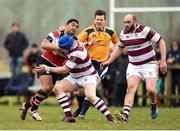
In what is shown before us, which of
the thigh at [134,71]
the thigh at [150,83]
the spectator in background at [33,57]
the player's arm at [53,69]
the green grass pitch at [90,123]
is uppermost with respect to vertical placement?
the player's arm at [53,69]

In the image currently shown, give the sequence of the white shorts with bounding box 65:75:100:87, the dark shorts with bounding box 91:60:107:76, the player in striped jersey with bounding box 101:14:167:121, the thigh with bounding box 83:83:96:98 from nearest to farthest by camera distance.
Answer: the thigh with bounding box 83:83:96:98 → the white shorts with bounding box 65:75:100:87 → the player in striped jersey with bounding box 101:14:167:121 → the dark shorts with bounding box 91:60:107:76

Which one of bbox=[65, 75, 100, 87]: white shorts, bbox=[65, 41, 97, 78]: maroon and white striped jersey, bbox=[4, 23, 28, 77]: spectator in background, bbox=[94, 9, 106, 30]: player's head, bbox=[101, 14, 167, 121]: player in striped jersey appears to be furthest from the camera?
bbox=[4, 23, 28, 77]: spectator in background

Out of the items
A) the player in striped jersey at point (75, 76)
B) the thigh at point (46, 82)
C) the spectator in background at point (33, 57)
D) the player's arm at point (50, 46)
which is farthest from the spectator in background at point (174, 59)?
the player in striped jersey at point (75, 76)

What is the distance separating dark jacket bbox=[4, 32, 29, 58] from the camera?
27875 mm

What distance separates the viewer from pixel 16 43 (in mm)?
27875

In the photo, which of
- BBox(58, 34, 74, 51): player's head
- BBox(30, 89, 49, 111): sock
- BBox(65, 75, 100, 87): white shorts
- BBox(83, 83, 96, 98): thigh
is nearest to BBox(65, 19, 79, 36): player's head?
BBox(58, 34, 74, 51): player's head

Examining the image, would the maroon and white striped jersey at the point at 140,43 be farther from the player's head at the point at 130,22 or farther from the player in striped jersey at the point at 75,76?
the player in striped jersey at the point at 75,76

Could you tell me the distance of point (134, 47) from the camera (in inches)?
660

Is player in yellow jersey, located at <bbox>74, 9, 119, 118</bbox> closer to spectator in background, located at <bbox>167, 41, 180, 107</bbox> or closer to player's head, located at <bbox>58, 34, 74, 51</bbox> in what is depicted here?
player's head, located at <bbox>58, 34, 74, 51</bbox>

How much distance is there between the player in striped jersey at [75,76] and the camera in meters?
15.5

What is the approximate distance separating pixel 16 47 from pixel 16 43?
131 mm

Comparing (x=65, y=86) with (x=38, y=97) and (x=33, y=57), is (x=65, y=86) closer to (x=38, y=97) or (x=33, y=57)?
(x=38, y=97)

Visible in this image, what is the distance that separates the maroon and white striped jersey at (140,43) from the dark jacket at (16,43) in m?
11.3

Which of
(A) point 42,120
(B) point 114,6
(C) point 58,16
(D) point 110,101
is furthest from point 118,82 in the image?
(A) point 42,120
